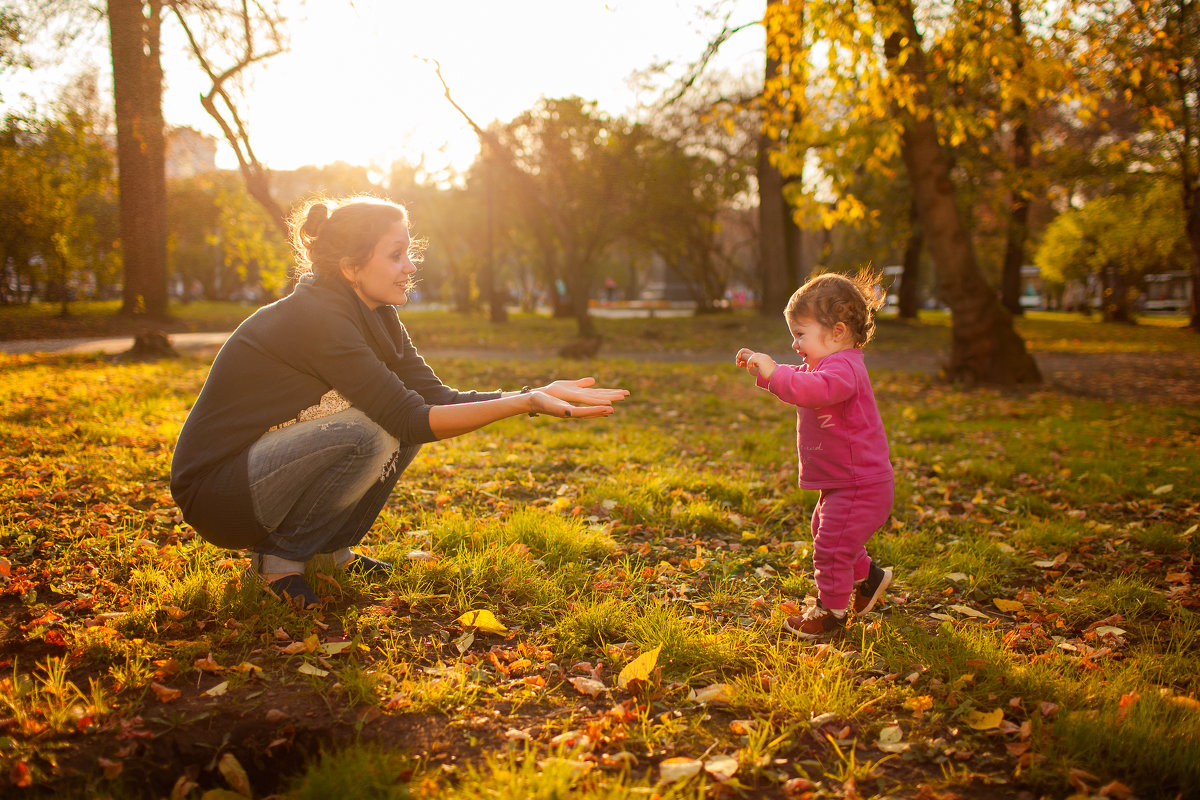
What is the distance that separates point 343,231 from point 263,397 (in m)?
0.73

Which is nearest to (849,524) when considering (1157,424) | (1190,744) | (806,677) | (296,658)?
(806,677)

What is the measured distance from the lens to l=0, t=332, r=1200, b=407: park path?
10.4m

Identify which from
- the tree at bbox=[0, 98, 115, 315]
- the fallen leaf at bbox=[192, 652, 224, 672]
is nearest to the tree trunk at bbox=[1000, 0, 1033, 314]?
the fallen leaf at bbox=[192, 652, 224, 672]

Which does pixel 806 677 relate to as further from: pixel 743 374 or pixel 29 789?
pixel 743 374

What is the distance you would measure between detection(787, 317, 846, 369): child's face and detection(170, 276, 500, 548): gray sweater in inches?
60.2

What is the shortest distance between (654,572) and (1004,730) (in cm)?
165

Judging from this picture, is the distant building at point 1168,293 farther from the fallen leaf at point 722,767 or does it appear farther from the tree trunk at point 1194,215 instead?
the fallen leaf at point 722,767

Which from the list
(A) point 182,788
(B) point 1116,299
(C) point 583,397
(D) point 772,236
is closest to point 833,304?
(C) point 583,397

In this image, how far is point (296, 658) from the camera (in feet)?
8.76

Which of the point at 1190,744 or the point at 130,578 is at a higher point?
the point at 130,578

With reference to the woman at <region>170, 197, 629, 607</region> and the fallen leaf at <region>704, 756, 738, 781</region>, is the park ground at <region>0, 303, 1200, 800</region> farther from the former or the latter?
the woman at <region>170, 197, 629, 607</region>

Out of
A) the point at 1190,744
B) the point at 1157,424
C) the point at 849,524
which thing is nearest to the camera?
the point at 1190,744

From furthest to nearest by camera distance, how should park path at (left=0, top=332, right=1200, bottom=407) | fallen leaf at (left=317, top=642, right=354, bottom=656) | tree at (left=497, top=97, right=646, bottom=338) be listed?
tree at (left=497, top=97, right=646, bottom=338)
park path at (left=0, top=332, right=1200, bottom=407)
fallen leaf at (left=317, top=642, right=354, bottom=656)

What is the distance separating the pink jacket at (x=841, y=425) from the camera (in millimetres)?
2906
